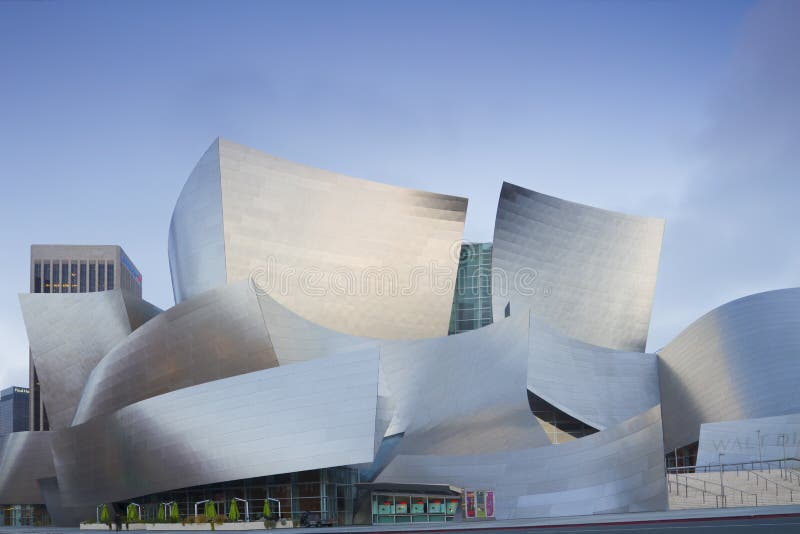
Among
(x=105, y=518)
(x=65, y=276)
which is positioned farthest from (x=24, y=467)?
(x=65, y=276)

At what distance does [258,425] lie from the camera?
27141mm

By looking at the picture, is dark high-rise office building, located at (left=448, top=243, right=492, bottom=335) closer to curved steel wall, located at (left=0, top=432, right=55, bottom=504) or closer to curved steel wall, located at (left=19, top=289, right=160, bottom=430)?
curved steel wall, located at (left=19, top=289, right=160, bottom=430)

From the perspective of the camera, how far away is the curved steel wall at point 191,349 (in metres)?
31.1

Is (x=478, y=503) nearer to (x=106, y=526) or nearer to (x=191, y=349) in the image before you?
(x=191, y=349)

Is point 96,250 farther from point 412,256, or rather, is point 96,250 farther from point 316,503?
point 316,503

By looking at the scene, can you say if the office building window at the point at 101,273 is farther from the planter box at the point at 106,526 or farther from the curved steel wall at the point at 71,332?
the planter box at the point at 106,526

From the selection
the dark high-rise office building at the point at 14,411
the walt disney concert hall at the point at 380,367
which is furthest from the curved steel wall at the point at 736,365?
the dark high-rise office building at the point at 14,411

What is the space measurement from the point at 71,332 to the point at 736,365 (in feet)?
99.9

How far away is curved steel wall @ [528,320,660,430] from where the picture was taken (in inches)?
1401

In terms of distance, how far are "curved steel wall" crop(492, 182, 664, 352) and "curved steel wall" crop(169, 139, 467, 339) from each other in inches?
163

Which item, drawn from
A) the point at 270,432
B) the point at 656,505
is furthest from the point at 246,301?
the point at 656,505

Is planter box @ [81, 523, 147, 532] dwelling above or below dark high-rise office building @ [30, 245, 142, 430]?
below

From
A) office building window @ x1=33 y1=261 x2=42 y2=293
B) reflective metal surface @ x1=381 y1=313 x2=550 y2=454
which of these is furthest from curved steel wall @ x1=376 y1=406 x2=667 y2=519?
office building window @ x1=33 y1=261 x2=42 y2=293

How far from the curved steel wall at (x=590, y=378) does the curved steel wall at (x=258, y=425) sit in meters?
10.8
